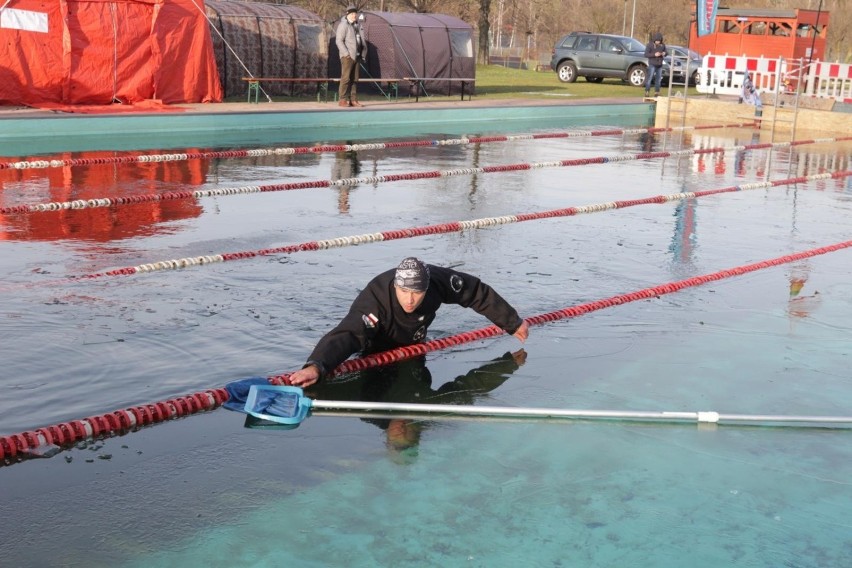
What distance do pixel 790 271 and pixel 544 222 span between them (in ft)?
9.81

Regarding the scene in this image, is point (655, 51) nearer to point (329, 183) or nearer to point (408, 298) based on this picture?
point (329, 183)

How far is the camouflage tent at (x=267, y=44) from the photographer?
23500mm

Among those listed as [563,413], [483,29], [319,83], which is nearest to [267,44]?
[319,83]

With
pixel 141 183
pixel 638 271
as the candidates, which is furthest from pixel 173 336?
pixel 141 183

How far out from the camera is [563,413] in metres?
5.98

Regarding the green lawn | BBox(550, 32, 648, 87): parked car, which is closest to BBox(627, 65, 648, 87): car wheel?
BBox(550, 32, 648, 87): parked car

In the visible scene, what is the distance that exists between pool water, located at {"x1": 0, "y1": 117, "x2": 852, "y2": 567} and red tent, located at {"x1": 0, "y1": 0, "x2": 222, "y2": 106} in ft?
28.4

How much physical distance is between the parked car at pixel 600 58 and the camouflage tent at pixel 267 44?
1367 cm

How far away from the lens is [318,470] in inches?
204

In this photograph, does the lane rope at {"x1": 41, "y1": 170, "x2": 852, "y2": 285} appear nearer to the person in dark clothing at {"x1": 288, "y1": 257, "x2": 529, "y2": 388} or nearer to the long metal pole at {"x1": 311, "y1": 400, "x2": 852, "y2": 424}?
the person in dark clothing at {"x1": 288, "y1": 257, "x2": 529, "y2": 388}

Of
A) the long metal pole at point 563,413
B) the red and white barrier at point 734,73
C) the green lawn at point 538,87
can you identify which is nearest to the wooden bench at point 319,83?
the green lawn at point 538,87

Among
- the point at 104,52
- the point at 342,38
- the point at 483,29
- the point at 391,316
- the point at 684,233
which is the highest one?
the point at 483,29

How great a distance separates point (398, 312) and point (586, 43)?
32.5 metres

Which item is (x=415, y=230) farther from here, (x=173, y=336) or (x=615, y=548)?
(x=615, y=548)
